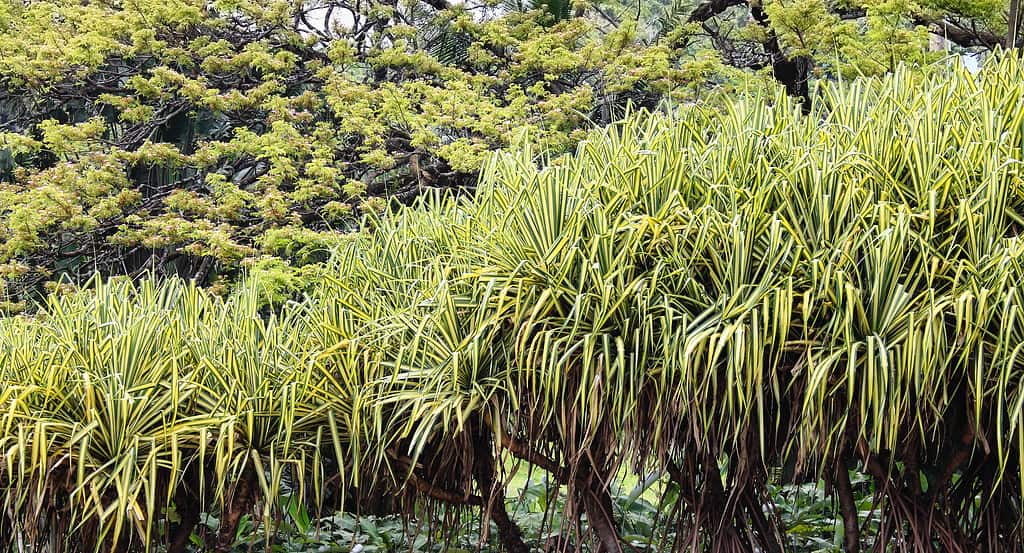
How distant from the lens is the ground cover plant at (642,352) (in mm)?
2119

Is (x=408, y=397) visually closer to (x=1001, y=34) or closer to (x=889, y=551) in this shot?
(x=889, y=551)

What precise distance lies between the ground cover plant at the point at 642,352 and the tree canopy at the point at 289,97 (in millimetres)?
2903

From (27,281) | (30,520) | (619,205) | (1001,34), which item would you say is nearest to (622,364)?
(619,205)

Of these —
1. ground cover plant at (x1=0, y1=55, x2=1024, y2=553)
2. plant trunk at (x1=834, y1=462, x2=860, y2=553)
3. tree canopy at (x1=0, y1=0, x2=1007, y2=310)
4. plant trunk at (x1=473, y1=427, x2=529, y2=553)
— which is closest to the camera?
ground cover plant at (x1=0, y1=55, x2=1024, y2=553)

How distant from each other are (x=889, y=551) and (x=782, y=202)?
1114 mm

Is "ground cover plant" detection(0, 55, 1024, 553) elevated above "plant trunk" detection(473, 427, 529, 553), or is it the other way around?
"ground cover plant" detection(0, 55, 1024, 553)

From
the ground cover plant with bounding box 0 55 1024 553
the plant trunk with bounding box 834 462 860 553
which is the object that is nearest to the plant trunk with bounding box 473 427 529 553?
the ground cover plant with bounding box 0 55 1024 553

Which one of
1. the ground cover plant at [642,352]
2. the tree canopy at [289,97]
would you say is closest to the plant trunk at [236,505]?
the ground cover plant at [642,352]

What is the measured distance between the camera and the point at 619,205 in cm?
246

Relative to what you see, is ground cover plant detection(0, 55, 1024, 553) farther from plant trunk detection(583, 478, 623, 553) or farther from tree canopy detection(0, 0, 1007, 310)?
tree canopy detection(0, 0, 1007, 310)

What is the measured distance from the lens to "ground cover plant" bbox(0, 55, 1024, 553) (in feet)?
6.95

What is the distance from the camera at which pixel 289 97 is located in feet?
24.4

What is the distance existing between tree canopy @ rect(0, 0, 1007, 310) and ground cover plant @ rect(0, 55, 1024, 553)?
2.90m

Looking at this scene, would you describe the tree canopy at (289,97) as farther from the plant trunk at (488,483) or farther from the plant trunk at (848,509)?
the plant trunk at (848,509)
